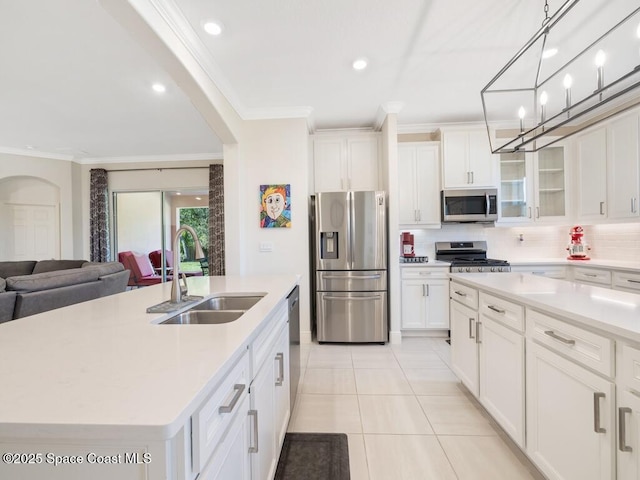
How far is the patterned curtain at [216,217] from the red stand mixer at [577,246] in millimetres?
5273

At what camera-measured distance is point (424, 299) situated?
3490mm

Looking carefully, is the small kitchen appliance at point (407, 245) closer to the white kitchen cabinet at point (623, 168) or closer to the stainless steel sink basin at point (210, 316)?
the white kitchen cabinet at point (623, 168)

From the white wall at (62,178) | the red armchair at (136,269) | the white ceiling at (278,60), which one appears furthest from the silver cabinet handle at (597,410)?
the white wall at (62,178)

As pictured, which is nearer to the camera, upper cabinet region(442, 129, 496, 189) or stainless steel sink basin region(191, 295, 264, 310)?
stainless steel sink basin region(191, 295, 264, 310)

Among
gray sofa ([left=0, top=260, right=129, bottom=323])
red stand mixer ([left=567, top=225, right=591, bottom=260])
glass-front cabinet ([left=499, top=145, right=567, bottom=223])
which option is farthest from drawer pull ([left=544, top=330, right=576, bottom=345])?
gray sofa ([left=0, top=260, right=129, bottom=323])

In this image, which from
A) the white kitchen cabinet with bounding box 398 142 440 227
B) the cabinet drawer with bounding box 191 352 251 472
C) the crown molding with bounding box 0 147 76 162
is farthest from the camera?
the crown molding with bounding box 0 147 76 162

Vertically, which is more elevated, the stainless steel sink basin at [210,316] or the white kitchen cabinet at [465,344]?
the stainless steel sink basin at [210,316]

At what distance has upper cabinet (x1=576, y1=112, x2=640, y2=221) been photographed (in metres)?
2.89

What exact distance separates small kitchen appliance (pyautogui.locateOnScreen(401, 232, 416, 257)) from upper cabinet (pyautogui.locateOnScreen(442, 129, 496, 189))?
767 millimetres

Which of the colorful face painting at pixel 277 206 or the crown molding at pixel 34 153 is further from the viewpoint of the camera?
the crown molding at pixel 34 153

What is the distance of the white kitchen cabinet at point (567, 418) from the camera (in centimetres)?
102

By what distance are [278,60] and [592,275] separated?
3.78 metres

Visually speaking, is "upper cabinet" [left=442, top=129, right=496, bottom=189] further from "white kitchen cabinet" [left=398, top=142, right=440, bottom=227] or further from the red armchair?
the red armchair

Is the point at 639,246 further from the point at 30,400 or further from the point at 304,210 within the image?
the point at 30,400
